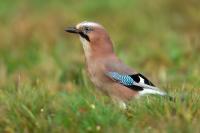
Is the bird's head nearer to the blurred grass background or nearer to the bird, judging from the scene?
the bird

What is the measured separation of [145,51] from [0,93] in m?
3.60

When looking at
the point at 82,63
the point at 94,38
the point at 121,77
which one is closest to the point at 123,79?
the point at 121,77

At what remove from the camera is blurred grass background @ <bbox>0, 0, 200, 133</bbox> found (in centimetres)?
582

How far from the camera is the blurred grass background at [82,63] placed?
582 cm

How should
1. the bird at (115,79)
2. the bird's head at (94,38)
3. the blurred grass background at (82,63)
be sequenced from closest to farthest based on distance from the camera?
1. the blurred grass background at (82,63)
2. the bird at (115,79)
3. the bird's head at (94,38)

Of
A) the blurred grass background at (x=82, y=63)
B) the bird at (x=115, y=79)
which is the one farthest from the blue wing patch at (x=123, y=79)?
the blurred grass background at (x=82, y=63)

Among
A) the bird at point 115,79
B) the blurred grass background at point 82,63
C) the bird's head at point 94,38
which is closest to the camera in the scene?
the blurred grass background at point 82,63

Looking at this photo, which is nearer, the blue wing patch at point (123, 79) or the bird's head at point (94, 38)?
the blue wing patch at point (123, 79)

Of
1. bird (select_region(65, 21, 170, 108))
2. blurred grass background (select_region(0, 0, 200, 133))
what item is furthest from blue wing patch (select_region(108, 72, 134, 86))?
blurred grass background (select_region(0, 0, 200, 133))

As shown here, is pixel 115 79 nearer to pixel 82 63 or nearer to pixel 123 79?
pixel 123 79

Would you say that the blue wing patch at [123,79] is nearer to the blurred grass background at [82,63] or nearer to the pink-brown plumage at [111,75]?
the pink-brown plumage at [111,75]

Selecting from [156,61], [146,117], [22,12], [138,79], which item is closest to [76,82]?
[156,61]

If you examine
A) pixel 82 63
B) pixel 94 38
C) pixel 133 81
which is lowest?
pixel 82 63

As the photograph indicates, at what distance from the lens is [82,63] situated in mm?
9422
